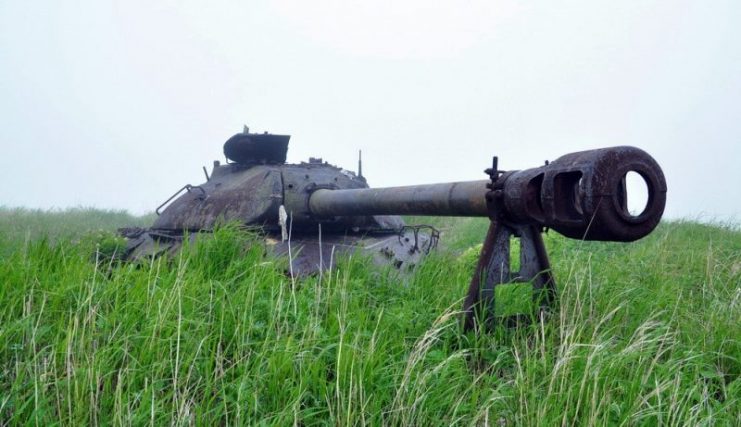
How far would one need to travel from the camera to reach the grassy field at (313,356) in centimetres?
281

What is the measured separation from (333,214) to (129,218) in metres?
12.4

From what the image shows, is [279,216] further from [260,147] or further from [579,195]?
[579,195]

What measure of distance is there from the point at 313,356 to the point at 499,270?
1466 millimetres

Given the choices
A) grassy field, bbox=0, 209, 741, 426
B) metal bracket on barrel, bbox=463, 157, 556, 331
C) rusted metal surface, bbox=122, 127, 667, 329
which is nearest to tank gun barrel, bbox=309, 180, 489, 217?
rusted metal surface, bbox=122, 127, 667, 329

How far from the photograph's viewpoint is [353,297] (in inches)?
166

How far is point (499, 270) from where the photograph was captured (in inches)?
162

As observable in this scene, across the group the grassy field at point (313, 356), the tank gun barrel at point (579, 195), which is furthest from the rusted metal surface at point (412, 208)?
the grassy field at point (313, 356)

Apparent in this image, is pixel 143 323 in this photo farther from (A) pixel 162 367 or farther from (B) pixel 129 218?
(B) pixel 129 218

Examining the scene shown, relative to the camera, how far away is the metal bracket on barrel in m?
3.99

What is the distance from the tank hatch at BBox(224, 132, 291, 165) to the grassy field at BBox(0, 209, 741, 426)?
255 centimetres

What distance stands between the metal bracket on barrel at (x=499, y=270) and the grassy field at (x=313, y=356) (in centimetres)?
13

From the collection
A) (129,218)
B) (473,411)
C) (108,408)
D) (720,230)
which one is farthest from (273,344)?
(129,218)

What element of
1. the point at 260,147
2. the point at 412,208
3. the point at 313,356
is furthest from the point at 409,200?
the point at 260,147

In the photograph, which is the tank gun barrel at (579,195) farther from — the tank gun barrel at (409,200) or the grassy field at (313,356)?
the grassy field at (313,356)
